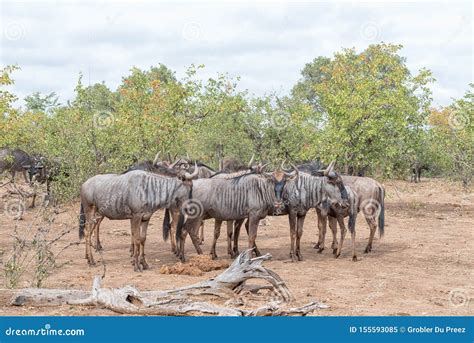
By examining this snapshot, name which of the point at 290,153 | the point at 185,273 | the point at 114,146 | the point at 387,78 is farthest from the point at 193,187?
the point at 387,78

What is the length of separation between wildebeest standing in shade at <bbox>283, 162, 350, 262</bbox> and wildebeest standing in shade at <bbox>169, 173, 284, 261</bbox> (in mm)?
513

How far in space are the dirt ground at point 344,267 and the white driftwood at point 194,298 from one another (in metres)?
0.21

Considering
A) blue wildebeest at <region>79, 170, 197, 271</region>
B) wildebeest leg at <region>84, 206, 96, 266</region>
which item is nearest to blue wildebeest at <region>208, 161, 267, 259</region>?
blue wildebeest at <region>79, 170, 197, 271</region>

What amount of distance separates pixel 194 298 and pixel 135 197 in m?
4.11

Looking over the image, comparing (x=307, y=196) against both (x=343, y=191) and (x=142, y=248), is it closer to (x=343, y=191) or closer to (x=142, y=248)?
(x=343, y=191)

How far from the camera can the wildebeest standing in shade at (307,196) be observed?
13.6m

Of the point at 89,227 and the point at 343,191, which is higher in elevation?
the point at 343,191

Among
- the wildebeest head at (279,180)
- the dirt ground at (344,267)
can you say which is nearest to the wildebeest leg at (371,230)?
the dirt ground at (344,267)

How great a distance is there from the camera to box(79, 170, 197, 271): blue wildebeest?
12375 mm

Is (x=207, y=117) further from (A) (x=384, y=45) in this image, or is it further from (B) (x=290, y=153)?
(A) (x=384, y=45)

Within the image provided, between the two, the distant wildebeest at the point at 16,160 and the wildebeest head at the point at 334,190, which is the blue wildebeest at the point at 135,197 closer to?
the wildebeest head at the point at 334,190

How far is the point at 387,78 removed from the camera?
2445 cm

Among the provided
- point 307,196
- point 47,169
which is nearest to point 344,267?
point 307,196

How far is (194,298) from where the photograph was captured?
8742 millimetres
